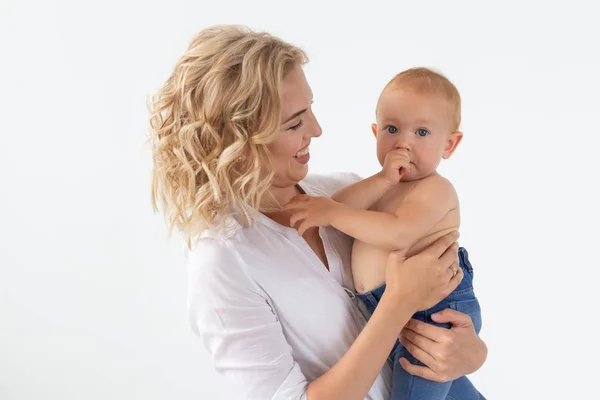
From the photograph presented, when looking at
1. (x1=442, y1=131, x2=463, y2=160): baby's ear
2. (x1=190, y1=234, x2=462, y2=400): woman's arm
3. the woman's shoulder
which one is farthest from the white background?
(x1=190, y1=234, x2=462, y2=400): woman's arm

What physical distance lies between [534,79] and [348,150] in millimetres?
895

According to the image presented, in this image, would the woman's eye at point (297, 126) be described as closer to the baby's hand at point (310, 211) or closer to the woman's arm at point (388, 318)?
the baby's hand at point (310, 211)

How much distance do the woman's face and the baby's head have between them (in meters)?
0.21

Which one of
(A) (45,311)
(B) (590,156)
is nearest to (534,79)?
(B) (590,156)

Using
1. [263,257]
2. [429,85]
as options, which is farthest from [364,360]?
[429,85]

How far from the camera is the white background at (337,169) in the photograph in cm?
335

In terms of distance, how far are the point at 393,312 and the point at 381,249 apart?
0.18 m

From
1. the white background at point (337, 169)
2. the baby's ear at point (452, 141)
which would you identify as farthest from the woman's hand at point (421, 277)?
the white background at point (337, 169)

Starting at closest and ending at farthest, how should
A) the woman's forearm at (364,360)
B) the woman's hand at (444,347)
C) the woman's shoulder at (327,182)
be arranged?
1. the woman's forearm at (364,360)
2. the woman's hand at (444,347)
3. the woman's shoulder at (327,182)

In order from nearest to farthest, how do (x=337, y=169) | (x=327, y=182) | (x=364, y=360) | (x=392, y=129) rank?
(x=364, y=360) → (x=392, y=129) → (x=327, y=182) → (x=337, y=169)

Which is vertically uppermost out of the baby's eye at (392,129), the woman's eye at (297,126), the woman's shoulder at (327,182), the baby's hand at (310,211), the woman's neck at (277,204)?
the woman's eye at (297,126)

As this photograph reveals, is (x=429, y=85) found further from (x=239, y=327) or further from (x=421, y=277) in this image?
(x=239, y=327)

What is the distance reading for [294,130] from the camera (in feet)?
5.92

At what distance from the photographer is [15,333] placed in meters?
3.50
